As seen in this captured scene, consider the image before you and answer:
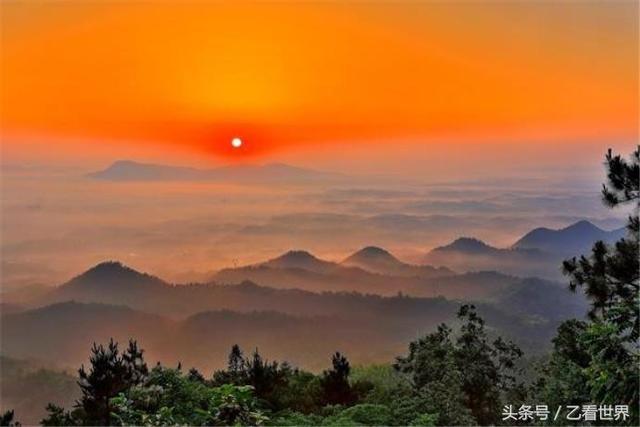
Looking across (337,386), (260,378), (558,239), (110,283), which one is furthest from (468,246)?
(260,378)

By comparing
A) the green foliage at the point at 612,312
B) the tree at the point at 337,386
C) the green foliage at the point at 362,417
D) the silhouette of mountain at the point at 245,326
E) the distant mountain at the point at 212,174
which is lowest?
the silhouette of mountain at the point at 245,326

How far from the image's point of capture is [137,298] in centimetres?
7525

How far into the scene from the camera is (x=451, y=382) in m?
11.8

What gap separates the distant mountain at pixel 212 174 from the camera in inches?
1853

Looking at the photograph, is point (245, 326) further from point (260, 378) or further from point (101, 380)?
point (260, 378)

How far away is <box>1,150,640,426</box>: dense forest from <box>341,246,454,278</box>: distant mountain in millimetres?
43953

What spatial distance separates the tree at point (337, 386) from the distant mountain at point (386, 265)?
46.2 meters

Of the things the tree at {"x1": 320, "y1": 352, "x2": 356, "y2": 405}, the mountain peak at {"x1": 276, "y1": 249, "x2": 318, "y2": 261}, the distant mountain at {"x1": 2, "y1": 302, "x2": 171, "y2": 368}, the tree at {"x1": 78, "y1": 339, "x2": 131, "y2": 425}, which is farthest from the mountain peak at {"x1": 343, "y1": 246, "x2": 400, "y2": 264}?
the tree at {"x1": 78, "y1": 339, "x2": 131, "y2": 425}

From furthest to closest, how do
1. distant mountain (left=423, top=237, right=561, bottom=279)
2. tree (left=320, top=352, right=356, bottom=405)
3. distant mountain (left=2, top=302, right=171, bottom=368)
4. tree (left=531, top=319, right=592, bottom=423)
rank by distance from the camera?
distant mountain (left=2, top=302, right=171, bottom=368) < distant mountain (left=423, top=237, right=561, bottom=279) < tree (left=320, top=352, right=356, bottom=405) < tree (left=531, top=319, right=592, bottom=423)

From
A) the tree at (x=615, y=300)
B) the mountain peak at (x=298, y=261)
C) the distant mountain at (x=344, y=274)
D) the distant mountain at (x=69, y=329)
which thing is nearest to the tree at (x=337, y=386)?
the tree at (x=615, y=300)

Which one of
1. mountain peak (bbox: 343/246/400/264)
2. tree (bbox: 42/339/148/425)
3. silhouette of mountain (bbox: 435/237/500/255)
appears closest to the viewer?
tree (bbox: 42/339/148/425)

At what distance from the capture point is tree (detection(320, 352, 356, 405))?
1181 cm

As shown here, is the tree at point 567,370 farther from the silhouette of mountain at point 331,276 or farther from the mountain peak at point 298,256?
the mountain peak at point 298,256

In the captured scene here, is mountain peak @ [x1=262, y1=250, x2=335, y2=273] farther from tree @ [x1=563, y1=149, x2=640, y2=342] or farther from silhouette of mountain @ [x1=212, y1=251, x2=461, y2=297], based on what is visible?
tree @ [x1=563, y1=149, x2=640, y2=342]
